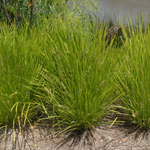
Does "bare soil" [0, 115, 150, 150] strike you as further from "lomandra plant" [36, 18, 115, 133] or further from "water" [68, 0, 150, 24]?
"water" [68, 0, 150, 24]

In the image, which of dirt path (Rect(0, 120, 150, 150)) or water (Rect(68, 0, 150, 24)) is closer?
dirt path (Rect(0, 120, 150, 150))

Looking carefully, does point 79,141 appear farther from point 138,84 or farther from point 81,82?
point 138,84

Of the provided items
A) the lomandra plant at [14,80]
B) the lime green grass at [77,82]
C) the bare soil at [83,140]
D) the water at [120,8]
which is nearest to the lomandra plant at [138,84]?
the lime green grass at [77,82]

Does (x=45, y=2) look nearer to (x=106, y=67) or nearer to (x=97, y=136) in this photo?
(x=106, y=67)

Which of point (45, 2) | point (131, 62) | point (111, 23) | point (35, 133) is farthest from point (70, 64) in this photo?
point (111, 23)

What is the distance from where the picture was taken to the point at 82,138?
1367 mm

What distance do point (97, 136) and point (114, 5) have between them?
15.0 feet

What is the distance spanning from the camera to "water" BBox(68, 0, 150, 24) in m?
4.77

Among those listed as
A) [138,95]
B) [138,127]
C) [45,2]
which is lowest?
[138,127]

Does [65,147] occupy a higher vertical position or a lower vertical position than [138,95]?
lower

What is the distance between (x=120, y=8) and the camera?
5188 mm

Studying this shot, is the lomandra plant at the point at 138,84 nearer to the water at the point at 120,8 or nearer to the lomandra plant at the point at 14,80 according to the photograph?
the lomandra plant at the point at 14,80

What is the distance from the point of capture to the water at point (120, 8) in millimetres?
4767

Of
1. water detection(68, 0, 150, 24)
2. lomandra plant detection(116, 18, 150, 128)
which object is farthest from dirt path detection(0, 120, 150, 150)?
water detection(68, 0, 150, 24)
